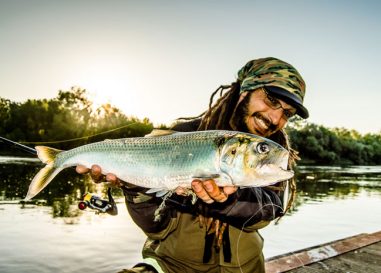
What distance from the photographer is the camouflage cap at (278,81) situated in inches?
134

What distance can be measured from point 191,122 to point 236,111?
485 mm

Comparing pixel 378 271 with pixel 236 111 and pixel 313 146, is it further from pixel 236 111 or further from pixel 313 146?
pixel 313 146

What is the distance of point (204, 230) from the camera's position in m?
3.18

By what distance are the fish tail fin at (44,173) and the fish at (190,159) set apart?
34 centimetres

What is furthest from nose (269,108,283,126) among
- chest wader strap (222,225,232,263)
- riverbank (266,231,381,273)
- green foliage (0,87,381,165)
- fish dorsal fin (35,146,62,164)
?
green foliage (0,87,381,165)

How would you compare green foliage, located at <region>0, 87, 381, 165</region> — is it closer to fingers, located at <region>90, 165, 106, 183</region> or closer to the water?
the water

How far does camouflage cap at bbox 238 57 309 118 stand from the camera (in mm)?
3402

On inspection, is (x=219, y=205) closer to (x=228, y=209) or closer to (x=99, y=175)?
(x=228, y=209)

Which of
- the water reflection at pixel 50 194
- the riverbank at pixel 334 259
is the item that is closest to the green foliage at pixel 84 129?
the water reflection at pixel 50 194

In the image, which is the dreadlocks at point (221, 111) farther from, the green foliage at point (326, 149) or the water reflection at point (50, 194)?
the green foliage at point (326, 149)

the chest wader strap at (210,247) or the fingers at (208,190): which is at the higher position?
the fingers at (208,190)

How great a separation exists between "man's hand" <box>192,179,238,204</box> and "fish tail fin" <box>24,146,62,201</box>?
1.31 meters

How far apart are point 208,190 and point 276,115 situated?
1269mm

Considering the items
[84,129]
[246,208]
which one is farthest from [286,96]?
[84,129]
